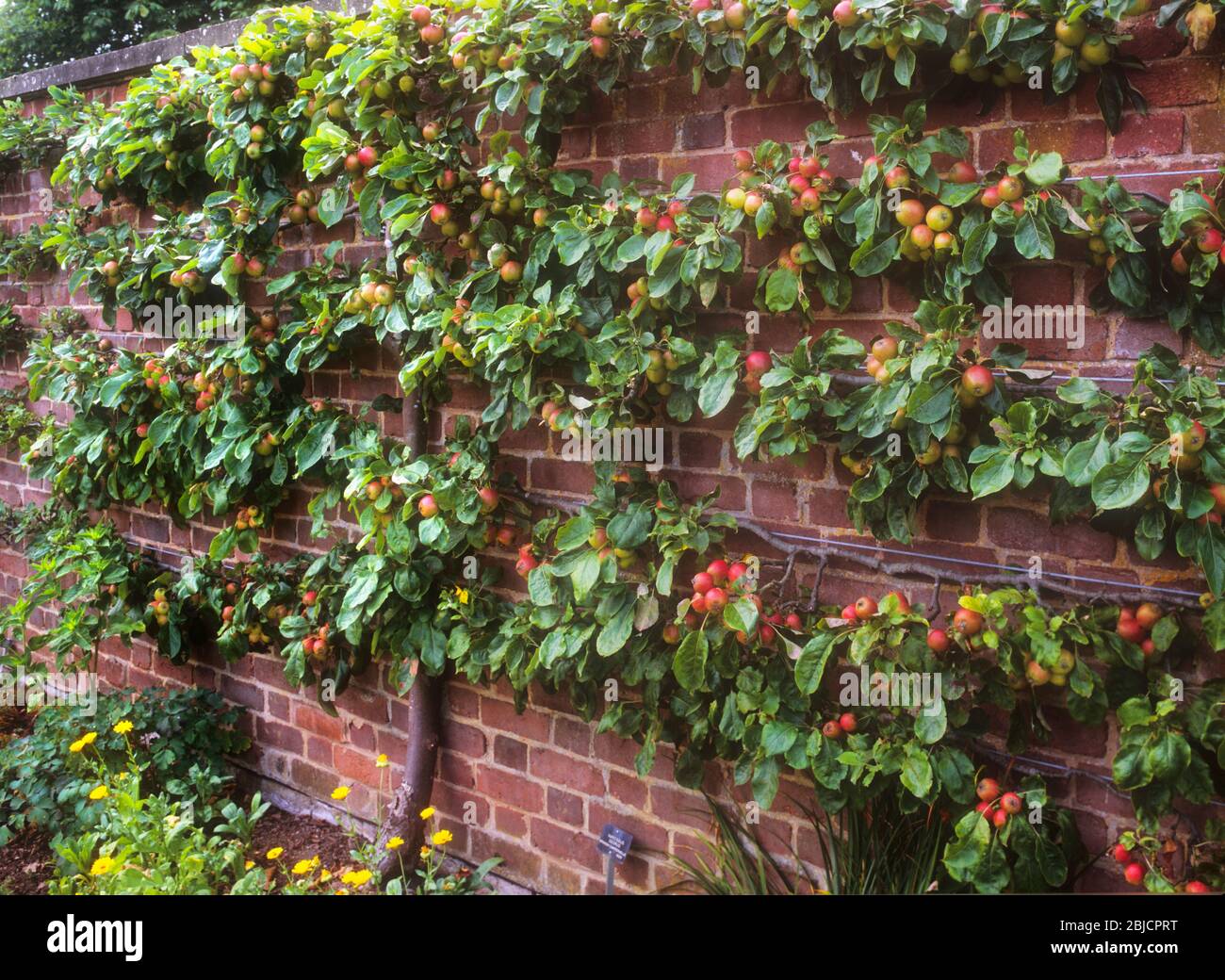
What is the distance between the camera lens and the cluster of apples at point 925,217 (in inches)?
76.4

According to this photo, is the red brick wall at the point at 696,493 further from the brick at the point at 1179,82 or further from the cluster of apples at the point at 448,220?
the cluster of apples at the point at 448,220

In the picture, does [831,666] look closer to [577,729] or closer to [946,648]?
[946,648]

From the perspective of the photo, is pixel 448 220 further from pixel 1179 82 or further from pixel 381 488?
pixel 1179 82

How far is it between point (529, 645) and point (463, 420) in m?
0.62

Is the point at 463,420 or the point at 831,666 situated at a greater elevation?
the point at 463,420

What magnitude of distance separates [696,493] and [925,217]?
0.82 m

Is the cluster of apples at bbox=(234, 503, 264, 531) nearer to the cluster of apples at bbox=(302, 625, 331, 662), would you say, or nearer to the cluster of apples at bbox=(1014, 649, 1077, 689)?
the cluster of apples at bbox=(302, 625, 331, 662)

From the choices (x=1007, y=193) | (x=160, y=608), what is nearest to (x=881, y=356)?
(x=1007, y=193)

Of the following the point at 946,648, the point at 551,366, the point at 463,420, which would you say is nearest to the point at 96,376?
the point at 463,420

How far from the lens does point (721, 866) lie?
2.42 metres

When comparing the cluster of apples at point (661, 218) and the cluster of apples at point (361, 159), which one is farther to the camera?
the cluster of apples at point (361, 159)

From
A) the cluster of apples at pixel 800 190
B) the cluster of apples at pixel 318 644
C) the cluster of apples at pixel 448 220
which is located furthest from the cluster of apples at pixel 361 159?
the cluster of apples at pixel 318 644

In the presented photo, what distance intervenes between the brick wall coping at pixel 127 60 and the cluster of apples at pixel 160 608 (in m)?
1.91

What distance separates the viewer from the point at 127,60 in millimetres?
3863
